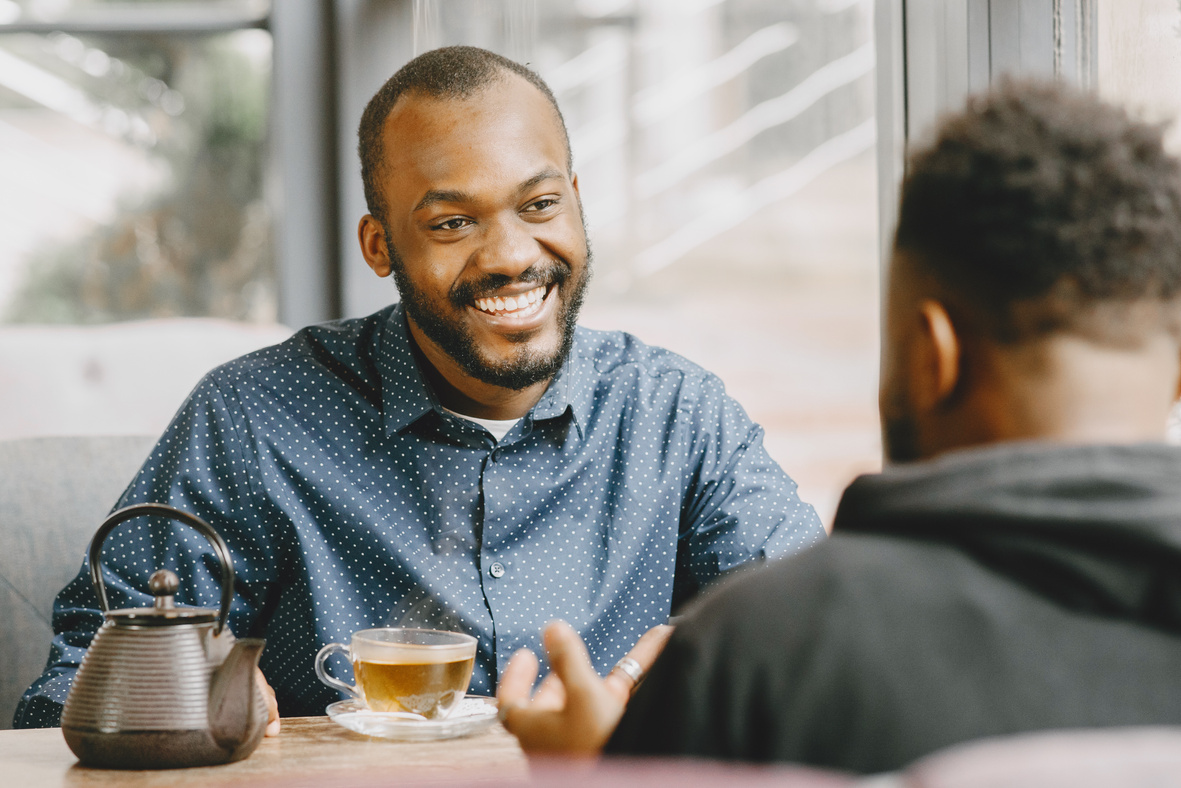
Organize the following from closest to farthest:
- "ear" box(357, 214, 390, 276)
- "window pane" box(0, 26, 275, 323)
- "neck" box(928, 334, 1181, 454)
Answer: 1. "neck" box(928, 334, 1181, 454)
2. "ear" box(357, 214, 390, 276)
3. "window pane" box(0, 26, 275, 323)

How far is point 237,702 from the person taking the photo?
0.91 meters

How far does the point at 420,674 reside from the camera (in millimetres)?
1032

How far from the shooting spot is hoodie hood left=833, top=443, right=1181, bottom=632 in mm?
488

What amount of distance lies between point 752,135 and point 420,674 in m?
2.46

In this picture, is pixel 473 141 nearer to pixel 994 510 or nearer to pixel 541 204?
pixel 541 204

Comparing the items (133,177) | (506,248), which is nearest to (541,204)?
(506,248)

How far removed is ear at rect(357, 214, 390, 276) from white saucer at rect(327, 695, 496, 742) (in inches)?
28.7

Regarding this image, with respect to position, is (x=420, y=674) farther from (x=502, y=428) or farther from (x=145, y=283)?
(x=145, y=283)

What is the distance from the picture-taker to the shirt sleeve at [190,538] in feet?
4.25

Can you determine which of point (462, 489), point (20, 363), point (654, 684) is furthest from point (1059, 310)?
point (20, 363)

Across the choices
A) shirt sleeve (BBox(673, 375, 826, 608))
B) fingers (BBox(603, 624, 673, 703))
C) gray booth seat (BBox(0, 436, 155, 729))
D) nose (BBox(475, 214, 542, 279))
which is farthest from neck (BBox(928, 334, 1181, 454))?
gray booth seat (BBox(0, 436, 155, 729))

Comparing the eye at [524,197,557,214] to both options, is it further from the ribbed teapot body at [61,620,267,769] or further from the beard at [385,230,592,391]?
the ribbed teapot body at [61,620,267,769]

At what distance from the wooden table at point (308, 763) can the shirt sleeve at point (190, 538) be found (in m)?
0.25

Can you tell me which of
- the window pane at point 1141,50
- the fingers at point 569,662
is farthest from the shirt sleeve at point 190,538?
the window pane at point 1141,50
